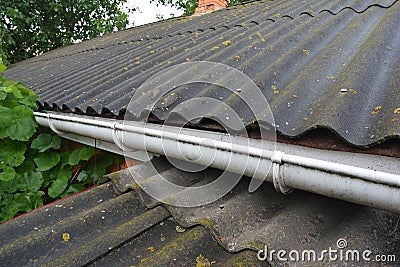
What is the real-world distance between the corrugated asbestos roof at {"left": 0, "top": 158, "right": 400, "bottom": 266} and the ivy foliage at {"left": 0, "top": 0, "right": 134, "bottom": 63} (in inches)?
378

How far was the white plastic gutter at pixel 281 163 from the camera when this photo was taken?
38.5 inches

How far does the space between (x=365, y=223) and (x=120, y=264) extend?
951 millimetres

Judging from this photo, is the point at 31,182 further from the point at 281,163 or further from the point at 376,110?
the point at 376,110

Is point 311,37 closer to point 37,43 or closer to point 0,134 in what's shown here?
point 0,134

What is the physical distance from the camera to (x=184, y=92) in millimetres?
1789

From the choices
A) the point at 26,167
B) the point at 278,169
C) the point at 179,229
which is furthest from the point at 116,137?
the point at 26,167

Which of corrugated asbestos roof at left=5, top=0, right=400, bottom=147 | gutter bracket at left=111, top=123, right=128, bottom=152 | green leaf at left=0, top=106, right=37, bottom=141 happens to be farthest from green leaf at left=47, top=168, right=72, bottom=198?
gutter bracket at left=111, top=123, right=128, bottom=152

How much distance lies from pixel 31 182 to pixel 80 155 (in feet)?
1.62

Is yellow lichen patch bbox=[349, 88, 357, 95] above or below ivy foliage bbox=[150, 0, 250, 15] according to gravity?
below

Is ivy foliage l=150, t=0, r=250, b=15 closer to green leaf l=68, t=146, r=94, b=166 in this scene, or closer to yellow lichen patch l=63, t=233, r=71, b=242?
green leaf l=68, t=146, r=94, b=166

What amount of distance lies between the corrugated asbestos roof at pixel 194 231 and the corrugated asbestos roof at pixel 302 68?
0.37m

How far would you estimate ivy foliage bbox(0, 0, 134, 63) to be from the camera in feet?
31.3

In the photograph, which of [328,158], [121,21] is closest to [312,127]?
[328,158]

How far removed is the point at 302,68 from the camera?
178 centimetres
